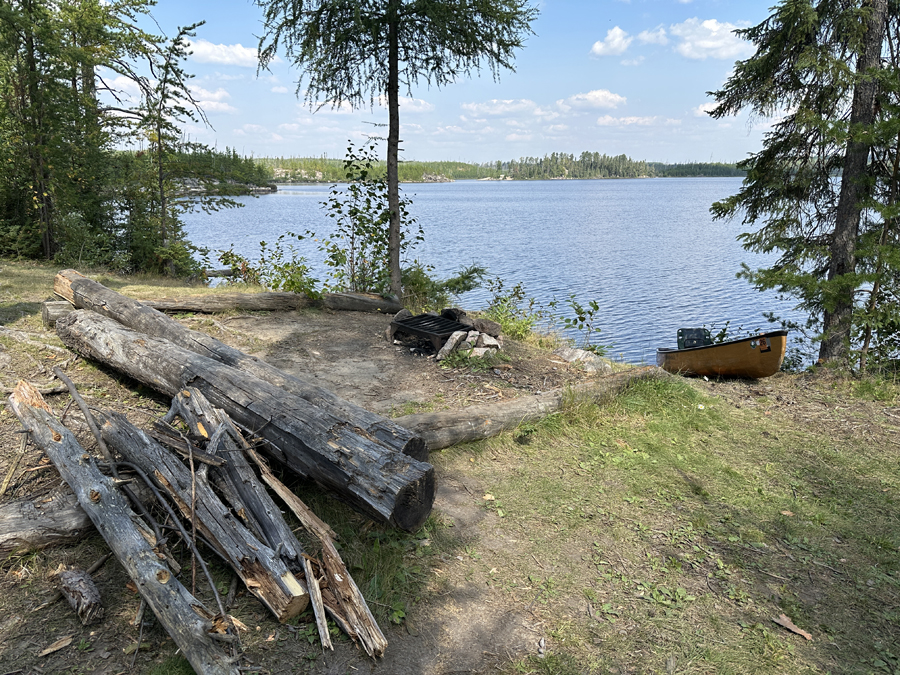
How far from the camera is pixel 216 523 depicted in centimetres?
306

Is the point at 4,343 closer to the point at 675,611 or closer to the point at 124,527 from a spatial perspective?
the point at 124,527

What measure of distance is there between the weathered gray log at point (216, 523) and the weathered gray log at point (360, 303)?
592 cm

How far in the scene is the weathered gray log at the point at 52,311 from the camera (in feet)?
21.6

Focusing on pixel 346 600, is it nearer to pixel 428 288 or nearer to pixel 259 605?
pixel 259 605

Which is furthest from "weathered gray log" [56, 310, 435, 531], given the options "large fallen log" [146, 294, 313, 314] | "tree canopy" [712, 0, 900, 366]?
"tree canopy" [712, 0, 900, 366]

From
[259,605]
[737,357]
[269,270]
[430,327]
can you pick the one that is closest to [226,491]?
[259,605]

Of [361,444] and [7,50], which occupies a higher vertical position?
[7,50]

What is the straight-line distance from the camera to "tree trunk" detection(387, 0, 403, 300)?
8.96 meters

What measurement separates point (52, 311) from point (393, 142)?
5.68 meters

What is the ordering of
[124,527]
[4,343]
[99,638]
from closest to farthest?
1. [99,638]
2. [124,527]
3. [4,343]

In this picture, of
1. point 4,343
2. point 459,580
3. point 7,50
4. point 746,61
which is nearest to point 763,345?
point 746,61

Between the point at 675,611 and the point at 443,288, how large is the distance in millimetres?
8895

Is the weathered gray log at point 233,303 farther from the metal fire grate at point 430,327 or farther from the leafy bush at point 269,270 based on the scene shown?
the metal fire grate at point 430,327

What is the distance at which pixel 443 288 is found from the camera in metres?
11.6
